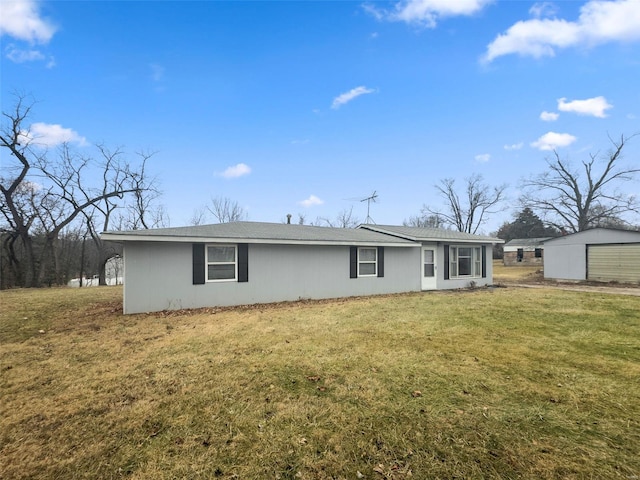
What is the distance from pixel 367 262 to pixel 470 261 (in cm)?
615

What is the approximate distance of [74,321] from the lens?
7.92 m

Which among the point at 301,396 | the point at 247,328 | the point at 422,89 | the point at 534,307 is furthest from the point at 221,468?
the point at 422,89

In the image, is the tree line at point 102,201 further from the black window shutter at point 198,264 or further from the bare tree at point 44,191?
the black window shutter at point 198,264

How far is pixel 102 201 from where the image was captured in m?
25.0

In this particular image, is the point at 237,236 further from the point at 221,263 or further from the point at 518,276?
the point at 518,276

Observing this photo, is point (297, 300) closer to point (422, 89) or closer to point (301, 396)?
point (301, 396)

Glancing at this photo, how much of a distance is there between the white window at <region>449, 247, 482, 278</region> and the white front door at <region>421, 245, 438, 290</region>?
1.00 metres

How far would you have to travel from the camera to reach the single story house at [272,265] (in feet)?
29.3

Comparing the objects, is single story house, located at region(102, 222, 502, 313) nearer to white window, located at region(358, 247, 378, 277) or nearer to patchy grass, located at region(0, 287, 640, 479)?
white window, located at region(358, 247, 378, 277)

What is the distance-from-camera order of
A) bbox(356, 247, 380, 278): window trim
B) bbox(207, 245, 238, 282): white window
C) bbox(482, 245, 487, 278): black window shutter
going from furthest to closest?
bbox(482, 245, 487, 278): black window shutter, bbox(356, 247, 380, 278): window trim, bbox(207, 245, 238, 282): white window

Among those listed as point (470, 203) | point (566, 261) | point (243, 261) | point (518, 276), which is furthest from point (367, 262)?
point (470, 203)

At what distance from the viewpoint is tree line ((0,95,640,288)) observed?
20359mm

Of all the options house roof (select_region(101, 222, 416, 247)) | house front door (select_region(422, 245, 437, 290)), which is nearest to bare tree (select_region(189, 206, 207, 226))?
house roof (select_region(101, 222, 416, 247))

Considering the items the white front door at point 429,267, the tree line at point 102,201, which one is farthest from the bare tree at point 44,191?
the white front door at point 429,267
